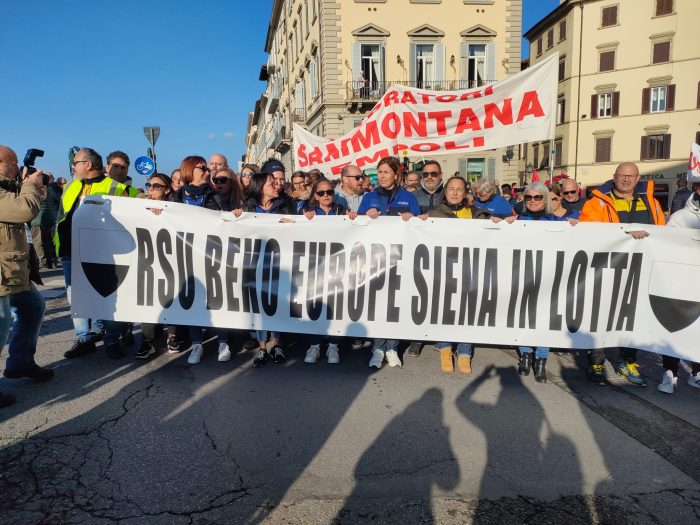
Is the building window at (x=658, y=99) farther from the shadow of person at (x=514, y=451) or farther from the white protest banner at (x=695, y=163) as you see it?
the shadow of person at (x=514, y=451)

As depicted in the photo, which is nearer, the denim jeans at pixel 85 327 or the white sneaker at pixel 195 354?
the white sneaker at pixel 195 354

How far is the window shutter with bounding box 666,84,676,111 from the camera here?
107 feet

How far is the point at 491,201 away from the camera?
4.52m

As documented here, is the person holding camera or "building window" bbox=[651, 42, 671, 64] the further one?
"building window" bbox=[651, 42, 671, 64]

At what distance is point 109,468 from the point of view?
2.74m

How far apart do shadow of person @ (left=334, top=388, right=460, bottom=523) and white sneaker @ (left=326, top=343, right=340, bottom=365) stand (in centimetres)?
119

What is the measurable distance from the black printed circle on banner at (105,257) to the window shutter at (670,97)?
39.7 m

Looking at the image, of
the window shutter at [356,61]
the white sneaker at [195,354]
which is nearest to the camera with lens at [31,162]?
the white sneaker at [195,354]

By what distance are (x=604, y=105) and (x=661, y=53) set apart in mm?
4747

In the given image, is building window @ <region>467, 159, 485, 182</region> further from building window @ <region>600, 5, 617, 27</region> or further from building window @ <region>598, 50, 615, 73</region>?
building window @ <region>600, 5, 617, 27</region>

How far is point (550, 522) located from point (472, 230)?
2.45 metres

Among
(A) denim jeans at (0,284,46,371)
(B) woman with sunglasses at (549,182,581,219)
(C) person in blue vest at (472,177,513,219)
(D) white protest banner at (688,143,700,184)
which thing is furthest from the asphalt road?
(D) white protest banner at (688,143,700,184)

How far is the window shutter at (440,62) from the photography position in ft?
81.4

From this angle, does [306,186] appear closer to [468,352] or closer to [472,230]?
[472,230]
